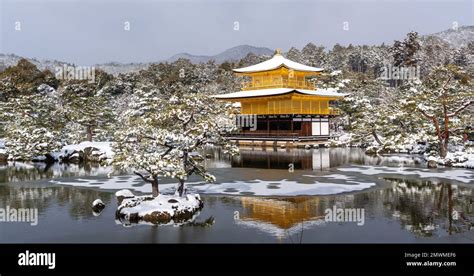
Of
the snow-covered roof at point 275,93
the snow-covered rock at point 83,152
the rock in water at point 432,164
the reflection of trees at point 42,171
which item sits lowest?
the reflection of trees at point 42,171

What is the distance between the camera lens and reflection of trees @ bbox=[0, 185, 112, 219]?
1434 cm

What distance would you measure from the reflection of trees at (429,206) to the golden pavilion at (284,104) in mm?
21731

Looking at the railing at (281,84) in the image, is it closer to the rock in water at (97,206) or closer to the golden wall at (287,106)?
the golden wall at (287,106)

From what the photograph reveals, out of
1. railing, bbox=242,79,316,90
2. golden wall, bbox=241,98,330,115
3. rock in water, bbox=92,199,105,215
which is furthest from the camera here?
railing, bbox=242,79,316,90

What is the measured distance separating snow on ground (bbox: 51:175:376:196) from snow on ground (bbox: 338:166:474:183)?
3187mm

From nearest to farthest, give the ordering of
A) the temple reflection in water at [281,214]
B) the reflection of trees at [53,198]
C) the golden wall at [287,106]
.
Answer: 1. the temple reflection in water at [281,214]
2. the reflection of trees at [53,198]
3. the golden wall at [287,106]

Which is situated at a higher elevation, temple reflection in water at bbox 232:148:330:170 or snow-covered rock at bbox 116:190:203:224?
temple reflection in water at bbox 232:148:330:170

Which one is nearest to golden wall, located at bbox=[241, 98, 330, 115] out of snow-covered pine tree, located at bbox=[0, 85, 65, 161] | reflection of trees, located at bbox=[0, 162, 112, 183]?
snow-covered pine tree, located at bbox=[0, 85, 65, 161]

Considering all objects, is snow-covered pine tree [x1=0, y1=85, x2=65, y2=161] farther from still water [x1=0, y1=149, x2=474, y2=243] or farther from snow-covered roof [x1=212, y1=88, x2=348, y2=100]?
snow-covered roof [x1=212, y1=88, x2=348, y2=100]

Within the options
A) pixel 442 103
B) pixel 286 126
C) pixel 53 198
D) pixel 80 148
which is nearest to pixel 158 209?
pixel 53 198

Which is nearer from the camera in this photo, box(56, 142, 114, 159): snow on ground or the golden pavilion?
box(56, 142, 114, 159): snow on ground

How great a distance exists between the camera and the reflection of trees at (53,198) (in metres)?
14.3

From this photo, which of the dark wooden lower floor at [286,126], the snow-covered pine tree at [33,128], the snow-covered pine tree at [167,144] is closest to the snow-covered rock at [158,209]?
the snow-covered pine tree at [167,144]
